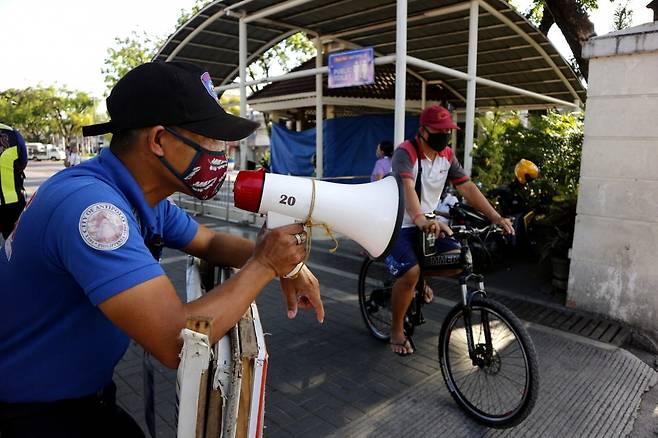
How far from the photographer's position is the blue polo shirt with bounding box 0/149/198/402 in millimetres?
1111

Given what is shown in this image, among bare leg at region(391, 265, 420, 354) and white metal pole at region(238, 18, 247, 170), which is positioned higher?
white metal pole at region(238, 18, 247, 170)

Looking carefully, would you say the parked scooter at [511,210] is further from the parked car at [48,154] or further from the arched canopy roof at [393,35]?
the parked car at [48,154]

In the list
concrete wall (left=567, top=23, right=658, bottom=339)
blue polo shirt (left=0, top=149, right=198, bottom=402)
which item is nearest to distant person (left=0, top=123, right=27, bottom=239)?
blue polo shirt (left=0, top=149, right=198, bottom=402)

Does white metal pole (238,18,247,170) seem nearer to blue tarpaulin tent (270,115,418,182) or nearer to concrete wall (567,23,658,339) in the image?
blue tarpaulin tent (270,115,418,182)

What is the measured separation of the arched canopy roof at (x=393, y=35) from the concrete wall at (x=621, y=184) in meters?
3.50

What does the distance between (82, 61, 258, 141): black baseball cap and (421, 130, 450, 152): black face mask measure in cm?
247

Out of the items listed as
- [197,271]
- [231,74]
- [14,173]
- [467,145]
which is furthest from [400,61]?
[231,74]

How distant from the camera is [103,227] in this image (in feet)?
3.69

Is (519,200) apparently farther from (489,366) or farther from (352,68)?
(489,366)

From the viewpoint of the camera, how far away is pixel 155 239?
1.59 m

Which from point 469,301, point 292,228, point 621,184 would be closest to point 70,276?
point 292,228

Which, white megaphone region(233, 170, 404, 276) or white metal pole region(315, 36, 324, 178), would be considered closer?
white megaphone region(233, 170, 404, 276)

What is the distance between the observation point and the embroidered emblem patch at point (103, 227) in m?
1.11

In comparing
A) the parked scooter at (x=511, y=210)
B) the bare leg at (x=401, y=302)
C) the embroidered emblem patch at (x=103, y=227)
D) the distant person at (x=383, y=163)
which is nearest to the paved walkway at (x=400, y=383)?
the bare leg at (x=401, y=302)
